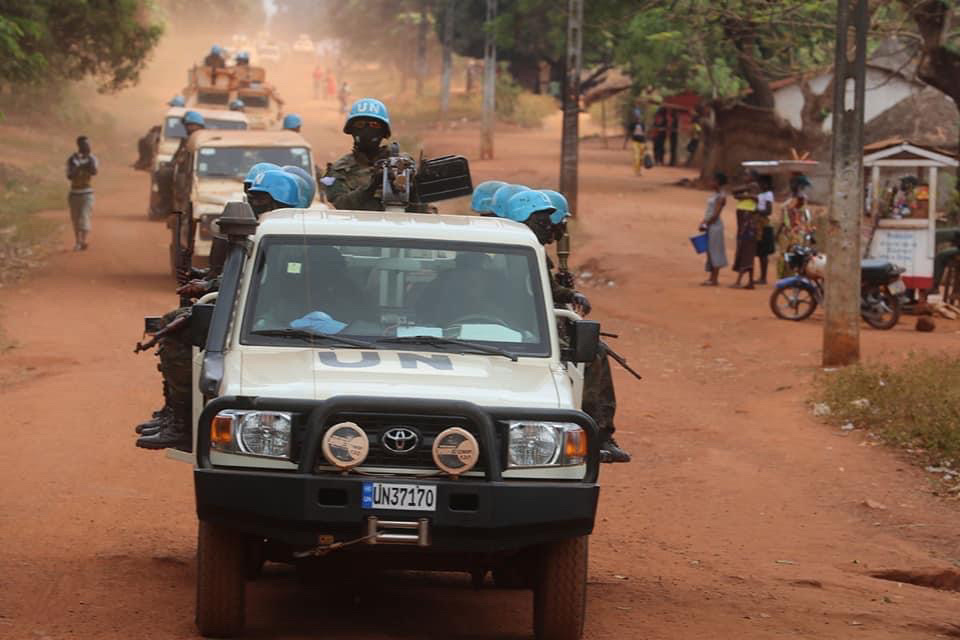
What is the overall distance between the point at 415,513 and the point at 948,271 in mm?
15859

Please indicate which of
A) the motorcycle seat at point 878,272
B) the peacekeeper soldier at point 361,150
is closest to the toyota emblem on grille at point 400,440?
the peacekeeper soldier at point 361,150

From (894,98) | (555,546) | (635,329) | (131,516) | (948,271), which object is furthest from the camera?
(894,98)

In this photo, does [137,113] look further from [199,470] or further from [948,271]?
[199,470]

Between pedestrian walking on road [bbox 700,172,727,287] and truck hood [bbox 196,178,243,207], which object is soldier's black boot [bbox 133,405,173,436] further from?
pedestrian walking on road [bbox 700,172,727,287]

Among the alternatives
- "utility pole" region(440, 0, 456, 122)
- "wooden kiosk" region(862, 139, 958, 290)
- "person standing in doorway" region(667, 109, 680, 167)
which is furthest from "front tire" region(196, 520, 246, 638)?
"utility pole" region(440, 0, 456, 122)

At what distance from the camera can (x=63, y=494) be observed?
9359 millimetres

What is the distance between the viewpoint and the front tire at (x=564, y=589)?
6223 mm

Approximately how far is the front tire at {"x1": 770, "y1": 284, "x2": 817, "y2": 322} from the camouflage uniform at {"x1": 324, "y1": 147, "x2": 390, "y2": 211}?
958 cm

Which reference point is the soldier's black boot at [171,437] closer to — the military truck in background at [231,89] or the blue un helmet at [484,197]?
the blue un helmet at [484,197]

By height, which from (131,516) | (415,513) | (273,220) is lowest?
(131,516)

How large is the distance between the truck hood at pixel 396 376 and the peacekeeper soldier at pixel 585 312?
79 centimetres

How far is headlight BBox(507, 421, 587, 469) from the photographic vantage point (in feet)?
19.5

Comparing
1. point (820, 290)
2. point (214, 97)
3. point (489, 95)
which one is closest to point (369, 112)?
point (820, 290)

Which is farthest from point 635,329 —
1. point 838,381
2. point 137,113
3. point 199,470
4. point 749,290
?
point 137,113
